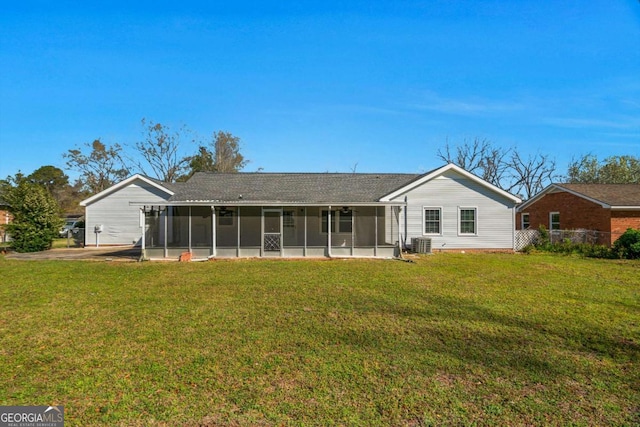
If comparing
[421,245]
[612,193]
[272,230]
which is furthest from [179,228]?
[612,193]

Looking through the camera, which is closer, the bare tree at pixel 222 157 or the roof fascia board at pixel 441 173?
the roof fascia board at pixel 441 173

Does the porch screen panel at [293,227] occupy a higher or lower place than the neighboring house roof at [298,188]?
lower

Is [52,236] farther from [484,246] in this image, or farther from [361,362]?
[484,246]

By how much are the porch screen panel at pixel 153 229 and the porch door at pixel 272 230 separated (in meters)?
4.14

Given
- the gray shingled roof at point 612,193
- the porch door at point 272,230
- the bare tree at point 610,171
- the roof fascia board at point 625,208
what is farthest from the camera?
the bare tree at point 610,171

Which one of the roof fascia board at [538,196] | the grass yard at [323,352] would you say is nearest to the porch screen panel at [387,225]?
the grass yard at [323,352]

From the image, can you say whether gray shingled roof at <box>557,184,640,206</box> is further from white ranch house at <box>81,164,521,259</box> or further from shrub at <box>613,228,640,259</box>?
white ranch house at <box>81,164,521,259</box>

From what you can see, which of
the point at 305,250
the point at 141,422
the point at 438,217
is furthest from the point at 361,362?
the point at 438,217

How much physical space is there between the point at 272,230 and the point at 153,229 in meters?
4.90

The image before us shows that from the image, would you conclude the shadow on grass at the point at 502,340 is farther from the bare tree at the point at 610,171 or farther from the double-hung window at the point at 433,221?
the bare tree at the point at 610,171

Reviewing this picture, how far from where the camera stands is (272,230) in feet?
51.0

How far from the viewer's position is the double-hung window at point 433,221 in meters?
17.5

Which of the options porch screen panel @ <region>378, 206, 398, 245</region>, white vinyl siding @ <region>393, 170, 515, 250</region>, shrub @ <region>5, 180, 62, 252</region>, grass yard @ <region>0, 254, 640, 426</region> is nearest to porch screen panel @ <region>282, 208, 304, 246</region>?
porch screen panel @ <region>378, 206, 398, 245</region>

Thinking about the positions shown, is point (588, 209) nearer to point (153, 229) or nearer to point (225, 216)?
point (225, 216)
